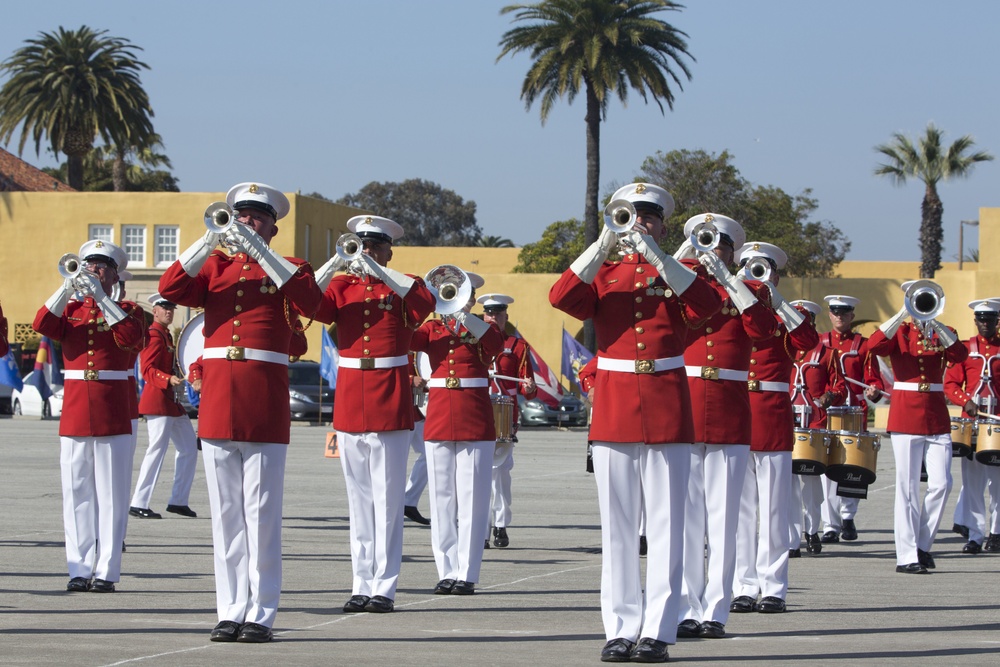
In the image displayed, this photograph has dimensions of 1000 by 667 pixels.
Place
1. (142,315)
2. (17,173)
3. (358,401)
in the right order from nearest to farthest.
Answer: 1. (358,401)
2. (142,315)
3. (17,173)

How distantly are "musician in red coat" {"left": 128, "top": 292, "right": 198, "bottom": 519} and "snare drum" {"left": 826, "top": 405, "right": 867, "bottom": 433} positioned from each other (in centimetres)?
637

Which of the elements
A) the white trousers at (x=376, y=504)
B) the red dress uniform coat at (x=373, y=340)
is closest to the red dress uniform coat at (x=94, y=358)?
the red dress uniform coat at (x=373, y=340)

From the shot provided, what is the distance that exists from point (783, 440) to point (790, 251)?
47.6 m

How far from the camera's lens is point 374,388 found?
33.6 feet

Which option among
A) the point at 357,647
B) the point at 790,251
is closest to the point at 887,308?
the point at 790,251

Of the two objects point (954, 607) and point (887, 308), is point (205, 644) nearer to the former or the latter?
point (954, 607)

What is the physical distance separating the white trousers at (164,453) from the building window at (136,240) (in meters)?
38.5

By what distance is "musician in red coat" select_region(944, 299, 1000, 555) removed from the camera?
48.5ft

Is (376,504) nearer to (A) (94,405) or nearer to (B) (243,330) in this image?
(B) (243,330)

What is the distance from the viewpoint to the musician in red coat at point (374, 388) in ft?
33.0

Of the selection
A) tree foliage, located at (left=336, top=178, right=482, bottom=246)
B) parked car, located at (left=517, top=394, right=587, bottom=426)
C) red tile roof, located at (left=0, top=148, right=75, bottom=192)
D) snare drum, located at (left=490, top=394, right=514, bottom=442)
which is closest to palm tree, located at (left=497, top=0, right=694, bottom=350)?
parked car, located at (left=517, top=394, right=587, bottom=426)

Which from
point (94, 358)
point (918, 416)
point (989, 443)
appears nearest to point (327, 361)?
point (989, 443)

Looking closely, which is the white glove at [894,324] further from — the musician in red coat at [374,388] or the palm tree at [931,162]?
the palm tree at [931,162]

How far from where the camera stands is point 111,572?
1076cm
